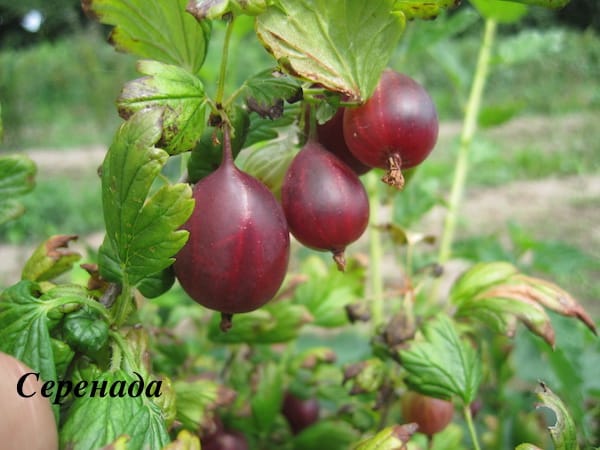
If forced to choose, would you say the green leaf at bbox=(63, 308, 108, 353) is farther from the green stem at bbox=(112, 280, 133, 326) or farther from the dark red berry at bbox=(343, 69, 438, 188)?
the dark red berry at bbox=(343, 69, 438, 188)

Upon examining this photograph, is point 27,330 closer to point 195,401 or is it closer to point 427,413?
point 195,401

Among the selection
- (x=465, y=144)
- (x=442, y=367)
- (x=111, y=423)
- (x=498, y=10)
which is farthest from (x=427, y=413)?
(x=498, y=10)

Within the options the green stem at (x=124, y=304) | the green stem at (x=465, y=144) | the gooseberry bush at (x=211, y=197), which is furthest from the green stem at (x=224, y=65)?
the green stem at (x=465, y=144)

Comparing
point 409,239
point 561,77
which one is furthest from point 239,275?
point 561,77

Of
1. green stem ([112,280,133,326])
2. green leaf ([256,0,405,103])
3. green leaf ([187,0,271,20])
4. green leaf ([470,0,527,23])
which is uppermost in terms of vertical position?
green leaf ([187,0,271,20])

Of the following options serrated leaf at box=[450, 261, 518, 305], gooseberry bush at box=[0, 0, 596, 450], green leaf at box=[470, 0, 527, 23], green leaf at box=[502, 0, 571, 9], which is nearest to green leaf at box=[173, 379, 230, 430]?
gooseberry bush at box=[0, 0, 596, 450]

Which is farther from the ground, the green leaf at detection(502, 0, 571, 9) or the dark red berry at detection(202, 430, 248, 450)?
the green leaf at detection(502, 0, 571, 9)
